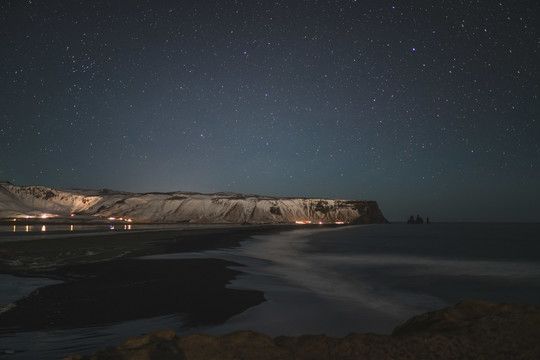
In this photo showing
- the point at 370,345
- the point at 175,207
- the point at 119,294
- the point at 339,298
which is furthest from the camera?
the point at 175,207

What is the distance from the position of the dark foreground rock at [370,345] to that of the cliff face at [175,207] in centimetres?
13562

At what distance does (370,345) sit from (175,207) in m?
154

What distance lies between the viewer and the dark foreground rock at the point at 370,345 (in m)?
3.96

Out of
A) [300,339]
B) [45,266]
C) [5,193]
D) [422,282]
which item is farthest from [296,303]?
[5,193]

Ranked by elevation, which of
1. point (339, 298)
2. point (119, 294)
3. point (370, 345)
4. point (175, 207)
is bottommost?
point (339, 298)

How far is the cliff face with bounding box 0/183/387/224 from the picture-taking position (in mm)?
143500

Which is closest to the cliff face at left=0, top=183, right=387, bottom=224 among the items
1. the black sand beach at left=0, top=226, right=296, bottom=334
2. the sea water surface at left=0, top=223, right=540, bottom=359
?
the sea water surface at left=0, top=223, right=540, bottom=359

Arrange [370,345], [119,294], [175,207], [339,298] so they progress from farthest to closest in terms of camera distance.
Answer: [175,207]
[339,298]
[119,294]
[370,345]

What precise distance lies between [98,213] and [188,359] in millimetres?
156373

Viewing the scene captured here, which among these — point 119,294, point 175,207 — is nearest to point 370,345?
point 119,294

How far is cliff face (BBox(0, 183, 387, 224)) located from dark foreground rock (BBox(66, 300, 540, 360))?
135620 mm

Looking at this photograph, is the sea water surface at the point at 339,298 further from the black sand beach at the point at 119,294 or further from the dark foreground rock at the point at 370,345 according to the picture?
the dark foreground rock at the point at 370,345

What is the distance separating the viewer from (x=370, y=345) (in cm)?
423

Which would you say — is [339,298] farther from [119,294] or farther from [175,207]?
[175,207]
